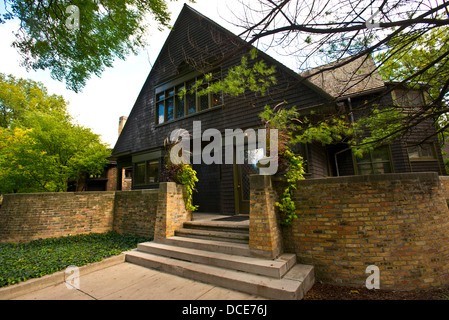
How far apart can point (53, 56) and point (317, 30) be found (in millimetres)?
5243

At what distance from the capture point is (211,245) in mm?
4109

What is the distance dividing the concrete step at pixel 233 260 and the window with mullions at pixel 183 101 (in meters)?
5.82

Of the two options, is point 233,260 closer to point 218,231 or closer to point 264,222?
point 264,222

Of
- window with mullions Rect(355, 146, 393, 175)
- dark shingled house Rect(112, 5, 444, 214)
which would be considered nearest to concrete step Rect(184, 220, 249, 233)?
dark shingled house Rect(112, 5, 444, 214)

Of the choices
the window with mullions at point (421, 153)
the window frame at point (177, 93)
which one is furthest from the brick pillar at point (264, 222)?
the window with mullions at point (421, 153)

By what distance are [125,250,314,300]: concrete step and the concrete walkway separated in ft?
0.30

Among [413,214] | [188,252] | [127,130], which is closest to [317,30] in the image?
[413,214]

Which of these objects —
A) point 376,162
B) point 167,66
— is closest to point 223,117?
point 167,66

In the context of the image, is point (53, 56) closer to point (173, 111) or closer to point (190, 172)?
point (190, 172)

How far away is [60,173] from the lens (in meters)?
10.1

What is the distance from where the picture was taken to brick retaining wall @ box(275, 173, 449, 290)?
309cm

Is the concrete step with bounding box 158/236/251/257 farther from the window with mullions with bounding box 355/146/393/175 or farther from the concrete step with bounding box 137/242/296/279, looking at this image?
the window with mullions with bounding box 355/146/393/175

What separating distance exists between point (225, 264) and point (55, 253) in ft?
14.5
